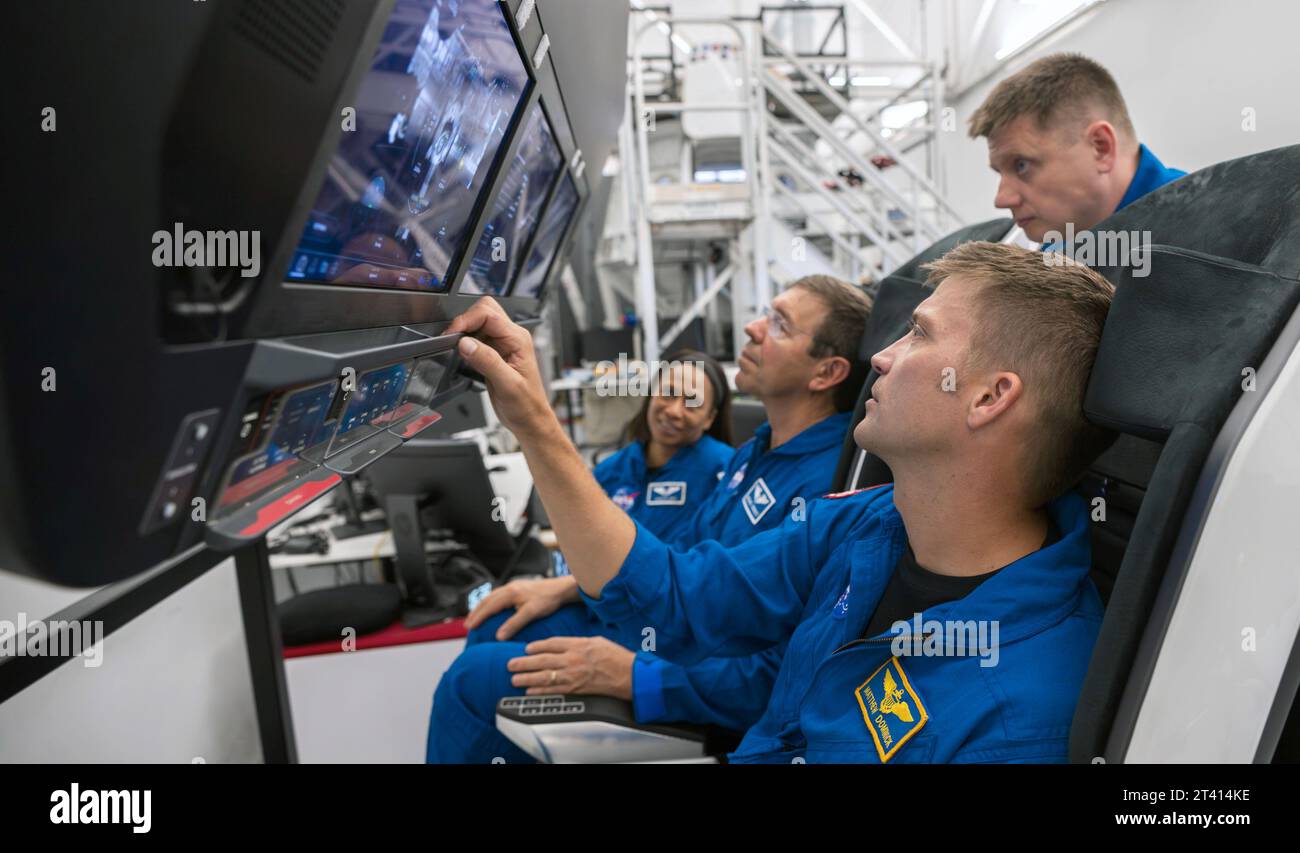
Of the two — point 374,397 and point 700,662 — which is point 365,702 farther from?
point 374,397

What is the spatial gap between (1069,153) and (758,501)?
3.86ft

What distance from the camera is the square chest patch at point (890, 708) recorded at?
0.93 meters

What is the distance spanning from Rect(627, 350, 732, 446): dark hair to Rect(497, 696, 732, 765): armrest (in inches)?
56.6

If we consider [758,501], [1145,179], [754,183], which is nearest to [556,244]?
[758,501]

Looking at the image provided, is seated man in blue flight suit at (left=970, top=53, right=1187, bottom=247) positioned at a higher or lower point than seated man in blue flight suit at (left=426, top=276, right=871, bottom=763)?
higher

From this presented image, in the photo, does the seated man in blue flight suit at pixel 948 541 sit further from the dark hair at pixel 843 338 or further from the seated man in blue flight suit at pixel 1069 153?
the seated man in blue flight suit at pixel 1069 153

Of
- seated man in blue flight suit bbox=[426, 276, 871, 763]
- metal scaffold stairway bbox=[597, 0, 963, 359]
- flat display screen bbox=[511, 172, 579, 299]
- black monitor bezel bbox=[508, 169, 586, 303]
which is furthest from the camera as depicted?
metal scaffold stairway bbox=[597, 0, 963, 359]

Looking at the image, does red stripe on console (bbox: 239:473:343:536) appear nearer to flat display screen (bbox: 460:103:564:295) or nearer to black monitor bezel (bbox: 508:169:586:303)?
flat display screen (bbox: 460:103:564:295)

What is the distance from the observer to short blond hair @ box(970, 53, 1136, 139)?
5.98 feet

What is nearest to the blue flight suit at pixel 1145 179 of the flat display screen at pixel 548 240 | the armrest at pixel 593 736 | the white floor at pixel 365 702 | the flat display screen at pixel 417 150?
the flat display screen at pixel 548 240

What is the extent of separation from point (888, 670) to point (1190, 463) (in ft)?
1.48

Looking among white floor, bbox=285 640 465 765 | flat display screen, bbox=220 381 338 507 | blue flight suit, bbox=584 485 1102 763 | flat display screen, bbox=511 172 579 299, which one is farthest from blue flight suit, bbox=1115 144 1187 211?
white floor, bbox=285 640 465 765
